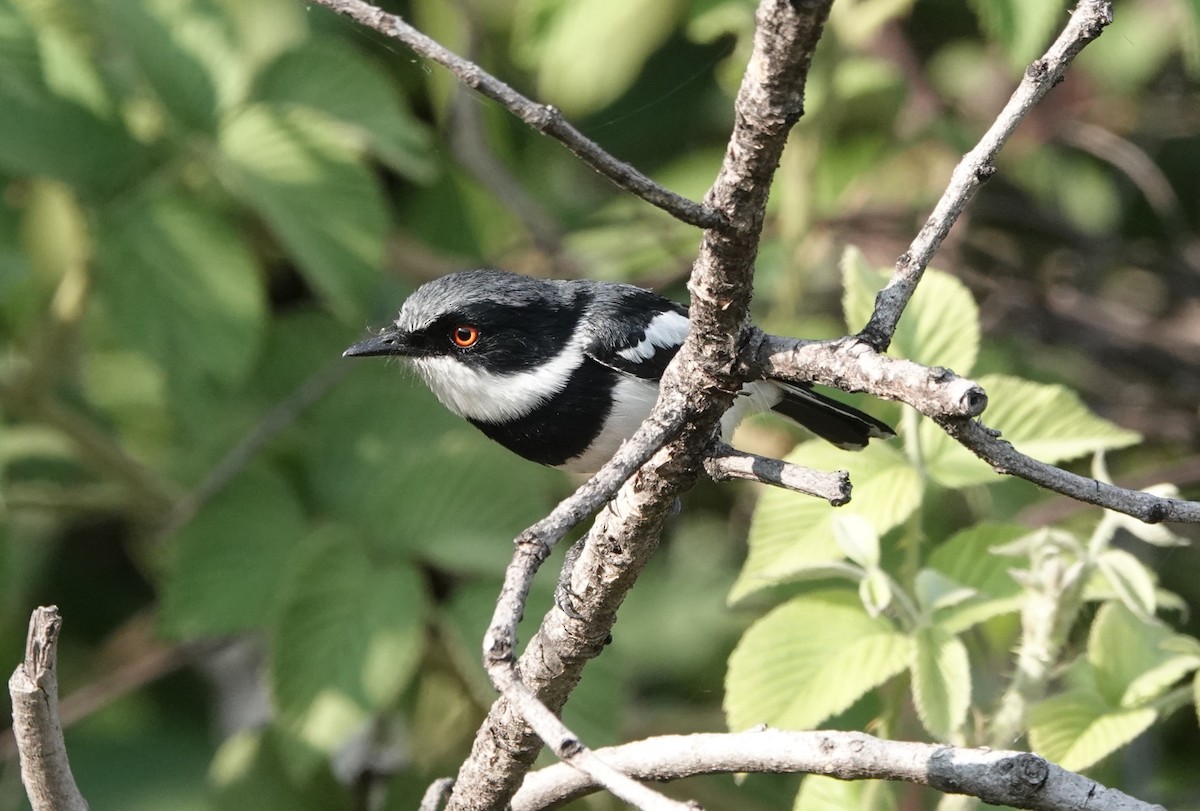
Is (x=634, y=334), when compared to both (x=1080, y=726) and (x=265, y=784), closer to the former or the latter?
(x=1080, y=726)

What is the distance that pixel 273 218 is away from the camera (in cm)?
341

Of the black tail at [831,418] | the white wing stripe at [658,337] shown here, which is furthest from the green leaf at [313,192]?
the black tail at [831,418]

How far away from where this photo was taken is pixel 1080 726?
2.17 m

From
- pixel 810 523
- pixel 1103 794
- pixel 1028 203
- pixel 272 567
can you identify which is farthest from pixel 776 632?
pixel 1028 203

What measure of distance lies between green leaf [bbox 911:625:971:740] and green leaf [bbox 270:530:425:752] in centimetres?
131

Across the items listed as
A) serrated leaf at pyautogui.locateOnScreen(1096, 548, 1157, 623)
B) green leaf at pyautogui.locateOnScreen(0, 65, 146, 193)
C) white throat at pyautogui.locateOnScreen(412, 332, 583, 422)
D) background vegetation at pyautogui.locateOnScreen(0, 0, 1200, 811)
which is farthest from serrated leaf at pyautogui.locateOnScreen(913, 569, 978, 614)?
green leaf at pyautogui.locateOnScreen(0, 65, 146, 193)

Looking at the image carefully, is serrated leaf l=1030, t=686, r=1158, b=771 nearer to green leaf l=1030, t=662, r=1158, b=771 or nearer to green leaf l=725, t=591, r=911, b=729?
green leaf l=1030, t=662, r=1158, b=771

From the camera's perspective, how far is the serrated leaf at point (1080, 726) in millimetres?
2105

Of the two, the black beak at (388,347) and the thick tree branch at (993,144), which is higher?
the black beak at (388,347)

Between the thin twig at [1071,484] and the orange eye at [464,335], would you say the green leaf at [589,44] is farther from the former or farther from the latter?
the thin twig at [1071,484]

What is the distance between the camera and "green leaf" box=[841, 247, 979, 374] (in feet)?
8.18

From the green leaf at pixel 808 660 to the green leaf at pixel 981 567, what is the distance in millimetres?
130

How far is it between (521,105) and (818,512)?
144 centimetres

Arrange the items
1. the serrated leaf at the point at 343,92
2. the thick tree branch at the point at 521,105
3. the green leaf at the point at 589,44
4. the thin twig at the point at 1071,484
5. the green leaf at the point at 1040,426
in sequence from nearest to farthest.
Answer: the thick tree branch at the point at 521,105 → the thin twig at the point at 1071,484 → the green leaf at the point at 1040,426 → the green leaf at the point at 589,44 → the serrated leaf at the point at 343,92
